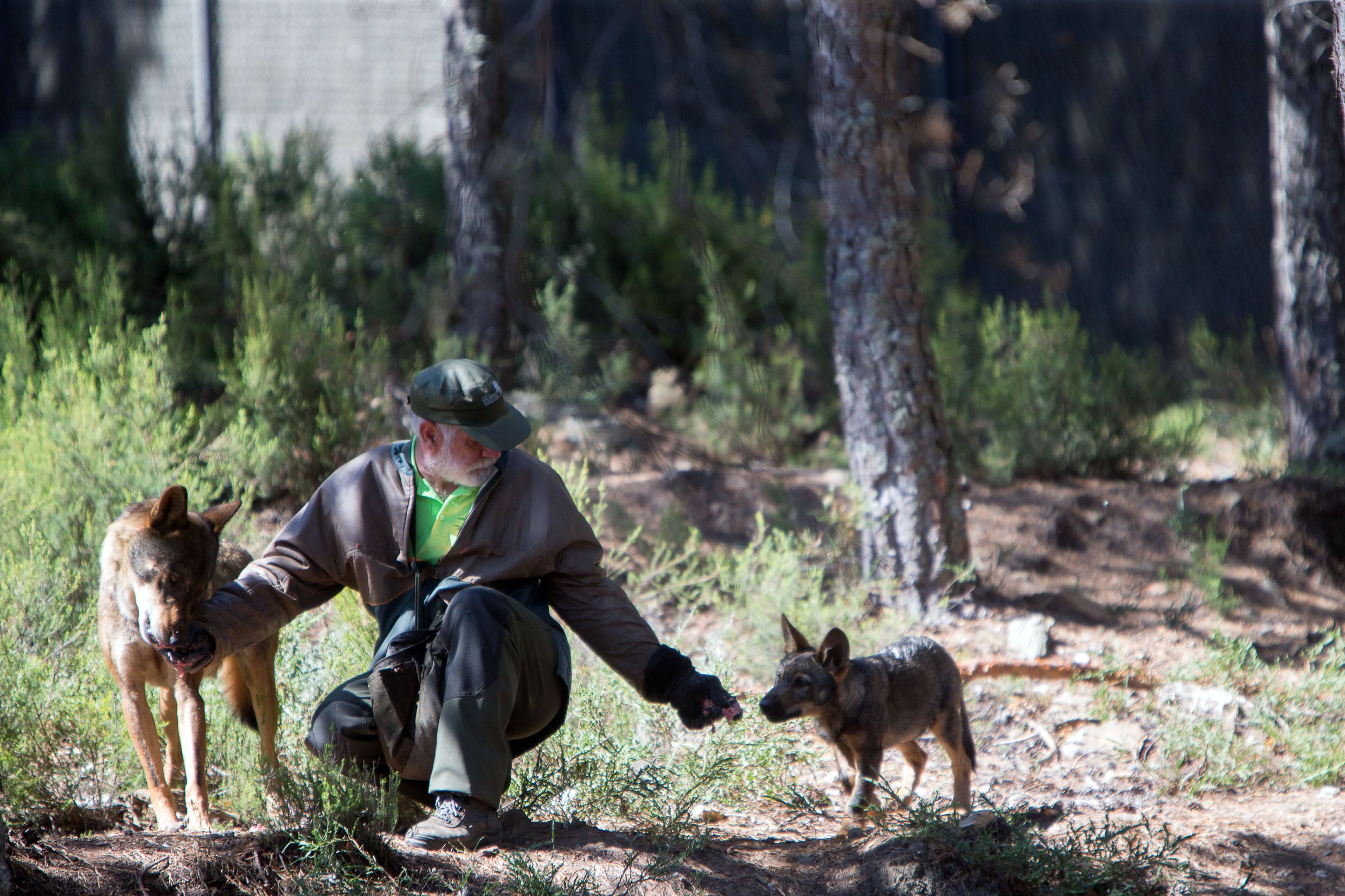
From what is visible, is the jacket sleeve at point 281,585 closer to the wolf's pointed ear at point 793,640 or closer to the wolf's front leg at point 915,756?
the wolf's pointed ear at point 793,640

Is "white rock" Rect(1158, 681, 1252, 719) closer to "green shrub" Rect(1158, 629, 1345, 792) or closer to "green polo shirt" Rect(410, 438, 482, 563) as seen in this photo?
"green shrub" Rect(1158, 629, 1345, 792)

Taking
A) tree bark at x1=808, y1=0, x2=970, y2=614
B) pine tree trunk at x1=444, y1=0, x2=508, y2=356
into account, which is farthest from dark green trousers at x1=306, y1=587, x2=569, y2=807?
tree bark at x1=808, y1=0, x2=970, y2=614

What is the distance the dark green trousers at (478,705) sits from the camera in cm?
338

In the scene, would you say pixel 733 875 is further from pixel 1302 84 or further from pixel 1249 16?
pixel 1249 16

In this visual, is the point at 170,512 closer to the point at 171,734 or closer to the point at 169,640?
the point at 169,640

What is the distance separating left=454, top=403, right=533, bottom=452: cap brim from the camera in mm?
3572

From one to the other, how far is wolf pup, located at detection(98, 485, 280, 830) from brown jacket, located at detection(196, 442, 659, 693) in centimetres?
20

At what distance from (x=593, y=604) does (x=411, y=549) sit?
584 mm

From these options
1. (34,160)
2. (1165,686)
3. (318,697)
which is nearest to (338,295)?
(34,160)

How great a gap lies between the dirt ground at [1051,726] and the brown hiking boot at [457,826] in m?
0.05

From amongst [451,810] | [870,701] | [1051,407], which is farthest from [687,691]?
[1051,407]

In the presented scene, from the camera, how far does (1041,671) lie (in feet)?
19.2

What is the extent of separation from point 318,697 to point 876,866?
224cm

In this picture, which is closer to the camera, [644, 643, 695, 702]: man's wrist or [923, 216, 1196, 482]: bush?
[644, 643, 695, 702]: man's wrist
